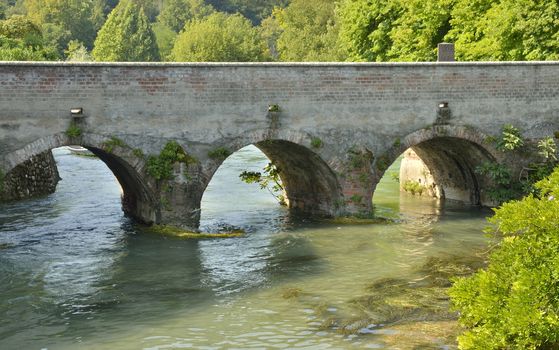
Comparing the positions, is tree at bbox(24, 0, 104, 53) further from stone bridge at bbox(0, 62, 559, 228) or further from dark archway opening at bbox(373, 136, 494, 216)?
stone bridge at bbox(0, 62, 559, 228)

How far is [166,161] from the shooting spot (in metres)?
24.2

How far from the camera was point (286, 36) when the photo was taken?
80.6 m

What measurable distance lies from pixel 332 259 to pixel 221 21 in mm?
73148

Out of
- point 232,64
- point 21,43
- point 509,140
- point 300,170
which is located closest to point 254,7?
point 21,43

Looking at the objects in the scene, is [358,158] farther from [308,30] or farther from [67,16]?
[67,16]

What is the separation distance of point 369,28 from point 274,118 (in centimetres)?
2013

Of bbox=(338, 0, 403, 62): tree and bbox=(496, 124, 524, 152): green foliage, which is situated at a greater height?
bbox=(338, 0, 403, 62): tree

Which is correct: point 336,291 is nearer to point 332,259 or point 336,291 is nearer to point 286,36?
point 332,259

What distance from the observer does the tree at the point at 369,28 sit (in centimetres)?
4266

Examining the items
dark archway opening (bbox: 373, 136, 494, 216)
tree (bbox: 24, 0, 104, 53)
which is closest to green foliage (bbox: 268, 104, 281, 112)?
dark archway opening (bbox: 373, 136, 494, 216)

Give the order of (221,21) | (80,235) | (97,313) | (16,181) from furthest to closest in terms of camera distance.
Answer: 1. (221,21)
2. (16,181)
3. (80,235)
4. (97,313)

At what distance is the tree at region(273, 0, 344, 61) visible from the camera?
7594cm

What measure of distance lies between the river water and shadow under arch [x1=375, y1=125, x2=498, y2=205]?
146cm

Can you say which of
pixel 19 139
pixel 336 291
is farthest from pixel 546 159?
pixel 19 139
